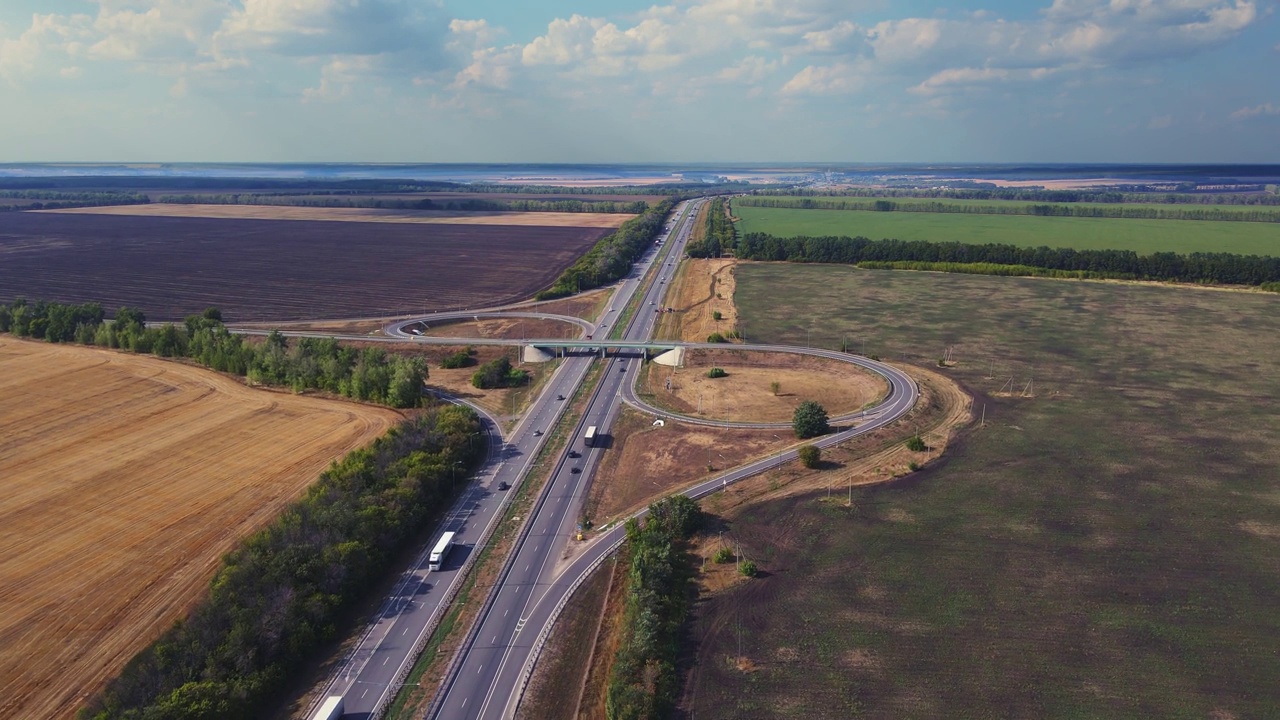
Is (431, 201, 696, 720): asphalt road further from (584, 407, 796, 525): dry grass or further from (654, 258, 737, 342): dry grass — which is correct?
(654, 258, 737, 342): dry grass

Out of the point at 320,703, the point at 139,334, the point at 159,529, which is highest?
the point at 139,334

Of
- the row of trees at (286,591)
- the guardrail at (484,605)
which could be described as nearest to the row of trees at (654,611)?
the guardrail at (484,605)

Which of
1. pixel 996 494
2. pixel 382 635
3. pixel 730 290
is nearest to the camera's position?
pixel 382 635

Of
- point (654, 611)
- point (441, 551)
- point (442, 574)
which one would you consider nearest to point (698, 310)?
point (441, 551)

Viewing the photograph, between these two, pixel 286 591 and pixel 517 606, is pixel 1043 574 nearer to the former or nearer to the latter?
pixel 517 606

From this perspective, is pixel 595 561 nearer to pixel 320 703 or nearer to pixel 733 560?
pixel 733 560

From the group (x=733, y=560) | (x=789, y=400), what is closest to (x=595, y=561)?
(x=733, y=560)

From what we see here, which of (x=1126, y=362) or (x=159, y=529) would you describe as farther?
(x=1126, y=362)

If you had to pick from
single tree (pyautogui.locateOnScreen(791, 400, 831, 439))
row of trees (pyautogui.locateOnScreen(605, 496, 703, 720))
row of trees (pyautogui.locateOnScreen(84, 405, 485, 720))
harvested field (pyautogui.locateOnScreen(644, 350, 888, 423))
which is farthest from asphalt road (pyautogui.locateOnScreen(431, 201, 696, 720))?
single tree (pyautogui.locateOnScreen(791, 400, 831, 439))

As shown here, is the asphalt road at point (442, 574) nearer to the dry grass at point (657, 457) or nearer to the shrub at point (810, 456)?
the dry grass at point (657, 457)
